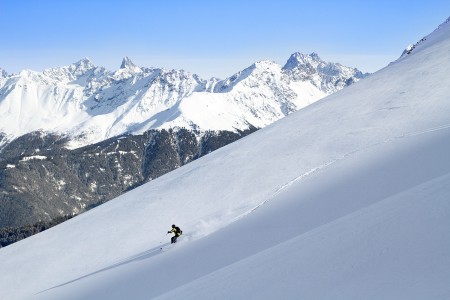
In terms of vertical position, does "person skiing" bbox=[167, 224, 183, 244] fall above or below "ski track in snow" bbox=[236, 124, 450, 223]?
below

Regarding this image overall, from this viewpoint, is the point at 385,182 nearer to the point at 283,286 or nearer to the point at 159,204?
the point at 283,286

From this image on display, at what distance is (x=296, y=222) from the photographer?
1992 cm

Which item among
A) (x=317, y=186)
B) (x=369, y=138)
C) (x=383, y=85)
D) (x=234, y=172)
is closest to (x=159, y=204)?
(x=234, y=172)

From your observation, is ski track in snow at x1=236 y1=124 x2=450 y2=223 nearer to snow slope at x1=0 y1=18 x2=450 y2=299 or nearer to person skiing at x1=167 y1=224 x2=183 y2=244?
snow slope at x1=0 y1=18 x2=450 y2=299

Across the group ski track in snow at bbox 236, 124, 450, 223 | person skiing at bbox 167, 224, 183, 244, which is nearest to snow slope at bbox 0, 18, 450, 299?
ski track in snow at bbox 236, 124, 450, 223

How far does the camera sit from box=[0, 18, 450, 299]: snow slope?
11680 millimetres

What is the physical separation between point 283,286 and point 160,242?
47.9 feet

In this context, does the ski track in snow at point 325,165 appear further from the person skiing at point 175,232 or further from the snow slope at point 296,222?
the person skiing at point 175,232

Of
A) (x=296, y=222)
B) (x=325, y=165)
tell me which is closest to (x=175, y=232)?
(x=296, y=222)

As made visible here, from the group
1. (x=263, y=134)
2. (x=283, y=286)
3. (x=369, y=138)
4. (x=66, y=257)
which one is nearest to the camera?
(x=283, y=286)

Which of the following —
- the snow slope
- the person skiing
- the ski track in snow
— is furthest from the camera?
the ski track in snow

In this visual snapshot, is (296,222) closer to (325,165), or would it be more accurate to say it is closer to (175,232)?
(175,232)

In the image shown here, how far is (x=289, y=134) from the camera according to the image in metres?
38.2

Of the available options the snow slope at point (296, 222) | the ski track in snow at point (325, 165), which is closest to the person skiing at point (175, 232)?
the snow slope at point (296, 222)
